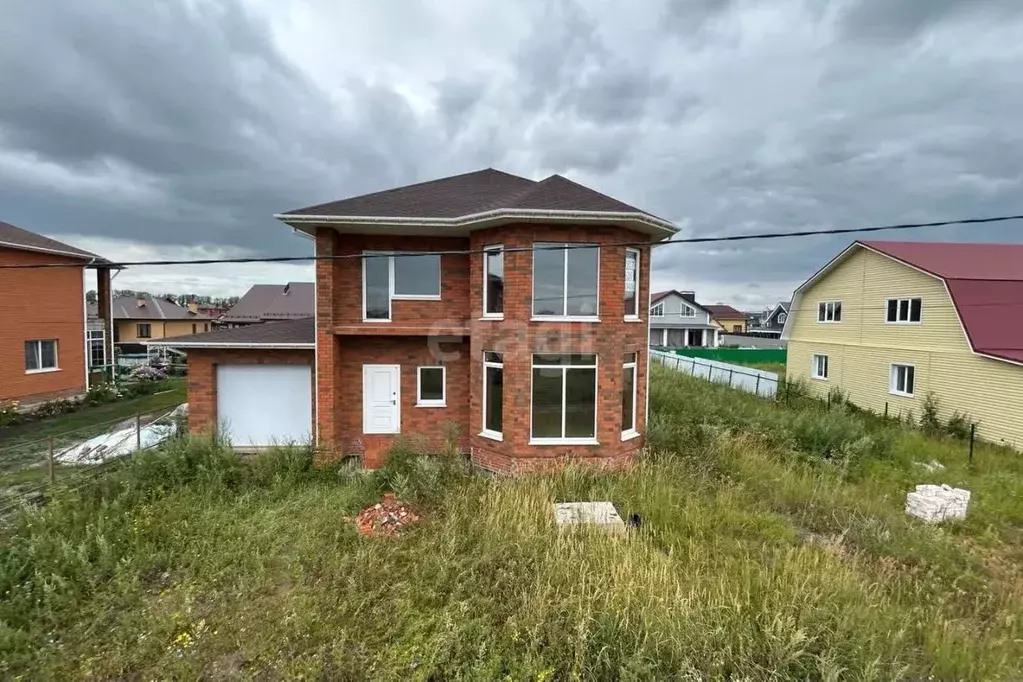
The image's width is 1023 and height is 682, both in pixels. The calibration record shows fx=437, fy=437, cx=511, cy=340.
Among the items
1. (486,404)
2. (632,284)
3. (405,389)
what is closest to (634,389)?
(632,284)

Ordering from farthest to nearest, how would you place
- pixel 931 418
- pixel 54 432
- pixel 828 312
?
pixel 828 312
pixel 931 418
pixel 54 432

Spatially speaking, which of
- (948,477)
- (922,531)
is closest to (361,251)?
(922,531)

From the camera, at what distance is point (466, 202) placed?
9.64 metres

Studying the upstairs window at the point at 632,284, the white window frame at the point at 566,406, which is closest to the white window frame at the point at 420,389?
the white window frame at the point at 566,406

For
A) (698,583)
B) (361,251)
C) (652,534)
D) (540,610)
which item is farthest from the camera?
(361,251)

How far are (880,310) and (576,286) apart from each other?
14.4 metres

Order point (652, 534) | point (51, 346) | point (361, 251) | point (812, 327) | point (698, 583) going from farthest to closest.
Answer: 1. point (812, 327)
2. point (51, 346)
3. point (361, 251)
4. point (652, 534)
5. point (698, 583)

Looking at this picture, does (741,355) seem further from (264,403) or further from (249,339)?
(249,339)

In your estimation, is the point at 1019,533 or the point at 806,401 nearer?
the point at 1019,533

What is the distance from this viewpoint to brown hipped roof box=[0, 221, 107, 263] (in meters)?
14.2

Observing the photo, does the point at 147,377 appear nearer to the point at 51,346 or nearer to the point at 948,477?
the point at 51,346

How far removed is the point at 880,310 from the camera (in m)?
16.1

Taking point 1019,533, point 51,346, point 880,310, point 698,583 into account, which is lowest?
point 1019,533

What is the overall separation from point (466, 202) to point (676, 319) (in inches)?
1511
